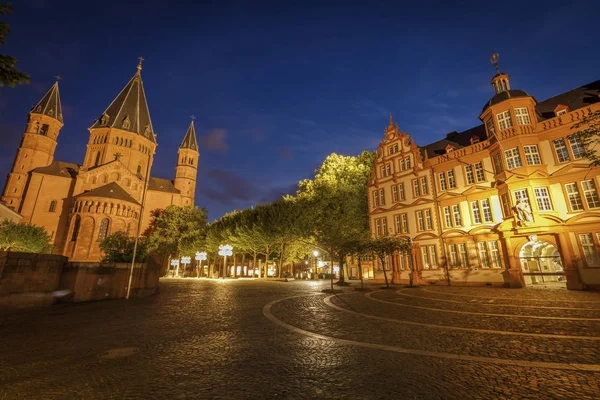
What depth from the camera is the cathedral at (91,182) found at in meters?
50.5

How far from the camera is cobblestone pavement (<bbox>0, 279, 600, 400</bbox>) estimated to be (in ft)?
12.5

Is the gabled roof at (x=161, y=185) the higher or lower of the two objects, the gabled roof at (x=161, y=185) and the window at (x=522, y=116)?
the higher

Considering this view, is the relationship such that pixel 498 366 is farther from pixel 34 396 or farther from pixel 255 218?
pixel 255 218

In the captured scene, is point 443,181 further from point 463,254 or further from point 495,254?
point 495,254

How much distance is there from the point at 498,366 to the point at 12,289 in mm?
15728

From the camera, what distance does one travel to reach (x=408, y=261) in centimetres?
2906

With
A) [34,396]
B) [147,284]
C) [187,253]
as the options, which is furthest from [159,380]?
[187,253]

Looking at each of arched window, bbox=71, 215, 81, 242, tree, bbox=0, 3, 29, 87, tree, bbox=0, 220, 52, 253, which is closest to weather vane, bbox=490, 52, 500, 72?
tree, bbox=0, 3, 29, 87

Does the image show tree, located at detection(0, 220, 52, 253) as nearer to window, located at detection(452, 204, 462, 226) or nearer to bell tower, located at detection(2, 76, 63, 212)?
window, located at detection(452, 204, 462, 226)

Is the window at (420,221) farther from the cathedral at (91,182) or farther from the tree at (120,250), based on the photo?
the cathedral at (91,182)

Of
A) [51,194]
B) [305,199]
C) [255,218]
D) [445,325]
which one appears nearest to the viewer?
[445,325]

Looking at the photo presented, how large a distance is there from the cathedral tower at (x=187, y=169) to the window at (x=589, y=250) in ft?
243

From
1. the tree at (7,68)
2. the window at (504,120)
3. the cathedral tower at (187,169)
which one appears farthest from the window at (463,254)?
the cathedral tower at (187,169)

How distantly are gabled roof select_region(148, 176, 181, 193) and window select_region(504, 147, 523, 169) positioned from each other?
235ft
